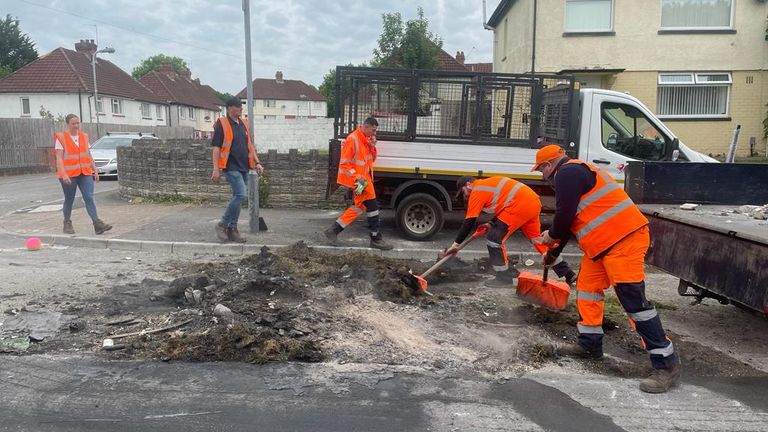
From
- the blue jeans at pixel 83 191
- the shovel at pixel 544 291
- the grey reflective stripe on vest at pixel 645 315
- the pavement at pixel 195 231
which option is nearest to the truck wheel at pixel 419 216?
the pavement at pixel 195 231

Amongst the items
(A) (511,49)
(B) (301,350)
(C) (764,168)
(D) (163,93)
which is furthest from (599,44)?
(D) (163,93)

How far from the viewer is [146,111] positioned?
46156mm

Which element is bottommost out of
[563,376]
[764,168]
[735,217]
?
[563,376]

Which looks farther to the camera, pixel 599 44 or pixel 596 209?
pixel 599 44

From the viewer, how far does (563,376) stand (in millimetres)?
4129

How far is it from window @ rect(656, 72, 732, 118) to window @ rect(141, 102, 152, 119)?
129ft

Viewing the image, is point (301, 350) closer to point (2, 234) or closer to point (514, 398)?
point (514, 398)

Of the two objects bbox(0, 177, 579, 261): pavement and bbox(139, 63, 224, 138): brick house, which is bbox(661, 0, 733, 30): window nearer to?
bbox(0, 177, 579, 261): pavement

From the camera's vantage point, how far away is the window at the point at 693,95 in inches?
639

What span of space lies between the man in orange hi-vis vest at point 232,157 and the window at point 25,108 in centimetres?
3733

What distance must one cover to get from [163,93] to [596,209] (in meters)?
55.3

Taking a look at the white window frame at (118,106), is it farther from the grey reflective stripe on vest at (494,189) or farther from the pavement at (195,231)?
the grey reflective stripe on vest at (494,189)

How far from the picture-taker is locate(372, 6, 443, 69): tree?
22484 mm

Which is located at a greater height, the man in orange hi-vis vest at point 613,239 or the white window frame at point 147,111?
the white window frame at point 147,111
